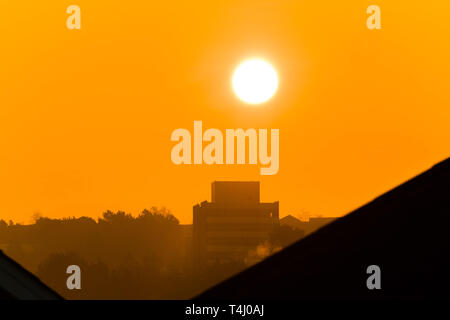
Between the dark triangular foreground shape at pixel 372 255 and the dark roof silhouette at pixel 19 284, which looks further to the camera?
the dark triangular foreground shape at pixel 372 255

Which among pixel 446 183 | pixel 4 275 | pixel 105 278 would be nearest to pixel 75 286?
pixel 4 275

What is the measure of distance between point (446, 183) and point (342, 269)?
109 centimetres

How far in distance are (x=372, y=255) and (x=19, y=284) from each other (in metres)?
2.83

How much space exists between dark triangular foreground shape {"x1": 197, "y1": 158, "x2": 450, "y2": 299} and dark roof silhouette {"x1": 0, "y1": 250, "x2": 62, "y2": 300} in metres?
1.32

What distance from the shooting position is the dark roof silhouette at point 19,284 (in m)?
5.25

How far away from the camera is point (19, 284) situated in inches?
223

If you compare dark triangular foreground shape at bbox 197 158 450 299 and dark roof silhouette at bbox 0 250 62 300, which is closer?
dark roof silhouette at bbox 0 250 62 300

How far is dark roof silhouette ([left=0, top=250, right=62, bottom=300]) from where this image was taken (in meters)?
5.25

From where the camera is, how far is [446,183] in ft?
19.7

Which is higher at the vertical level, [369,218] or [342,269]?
[369,218]

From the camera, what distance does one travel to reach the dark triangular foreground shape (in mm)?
5938

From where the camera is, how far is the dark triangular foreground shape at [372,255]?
594 centimetres

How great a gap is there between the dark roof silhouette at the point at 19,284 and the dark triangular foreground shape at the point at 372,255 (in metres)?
1.32
